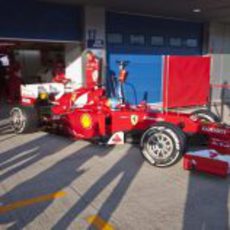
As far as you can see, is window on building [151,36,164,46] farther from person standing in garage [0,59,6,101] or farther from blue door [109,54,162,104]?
person standing in garage [0,59,6,101]

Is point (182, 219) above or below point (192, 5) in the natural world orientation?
below

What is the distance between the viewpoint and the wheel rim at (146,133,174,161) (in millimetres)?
5736

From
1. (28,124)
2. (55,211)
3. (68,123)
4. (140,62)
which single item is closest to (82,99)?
(68,123)

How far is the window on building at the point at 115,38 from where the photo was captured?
1235 centimetres

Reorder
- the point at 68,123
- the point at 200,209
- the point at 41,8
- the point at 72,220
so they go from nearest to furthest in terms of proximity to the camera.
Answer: the point at 72,220, the point at 200,209, the point at 68,123, the point at 41,8

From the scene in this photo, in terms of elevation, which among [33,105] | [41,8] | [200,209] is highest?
[41,8]

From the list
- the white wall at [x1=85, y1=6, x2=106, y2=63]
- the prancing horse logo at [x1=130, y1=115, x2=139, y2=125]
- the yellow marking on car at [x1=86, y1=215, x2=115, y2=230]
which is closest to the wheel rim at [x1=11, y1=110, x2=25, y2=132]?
the prancing horse logo at [x1=130, y1=115, x2=139, y2=125]

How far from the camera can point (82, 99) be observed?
25.9ft

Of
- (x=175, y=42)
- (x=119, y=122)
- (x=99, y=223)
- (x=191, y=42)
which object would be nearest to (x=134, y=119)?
(x=119, y=122)

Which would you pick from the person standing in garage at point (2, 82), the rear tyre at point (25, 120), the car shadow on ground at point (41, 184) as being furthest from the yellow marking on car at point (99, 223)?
the person standing in garage at point (2, 82)

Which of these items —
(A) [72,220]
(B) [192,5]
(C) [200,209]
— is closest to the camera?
(A) [72,220]

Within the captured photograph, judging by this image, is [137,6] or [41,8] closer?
[41,8]

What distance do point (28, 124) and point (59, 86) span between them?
1.52m

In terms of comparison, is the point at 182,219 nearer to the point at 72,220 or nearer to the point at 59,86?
the point at 72,220
